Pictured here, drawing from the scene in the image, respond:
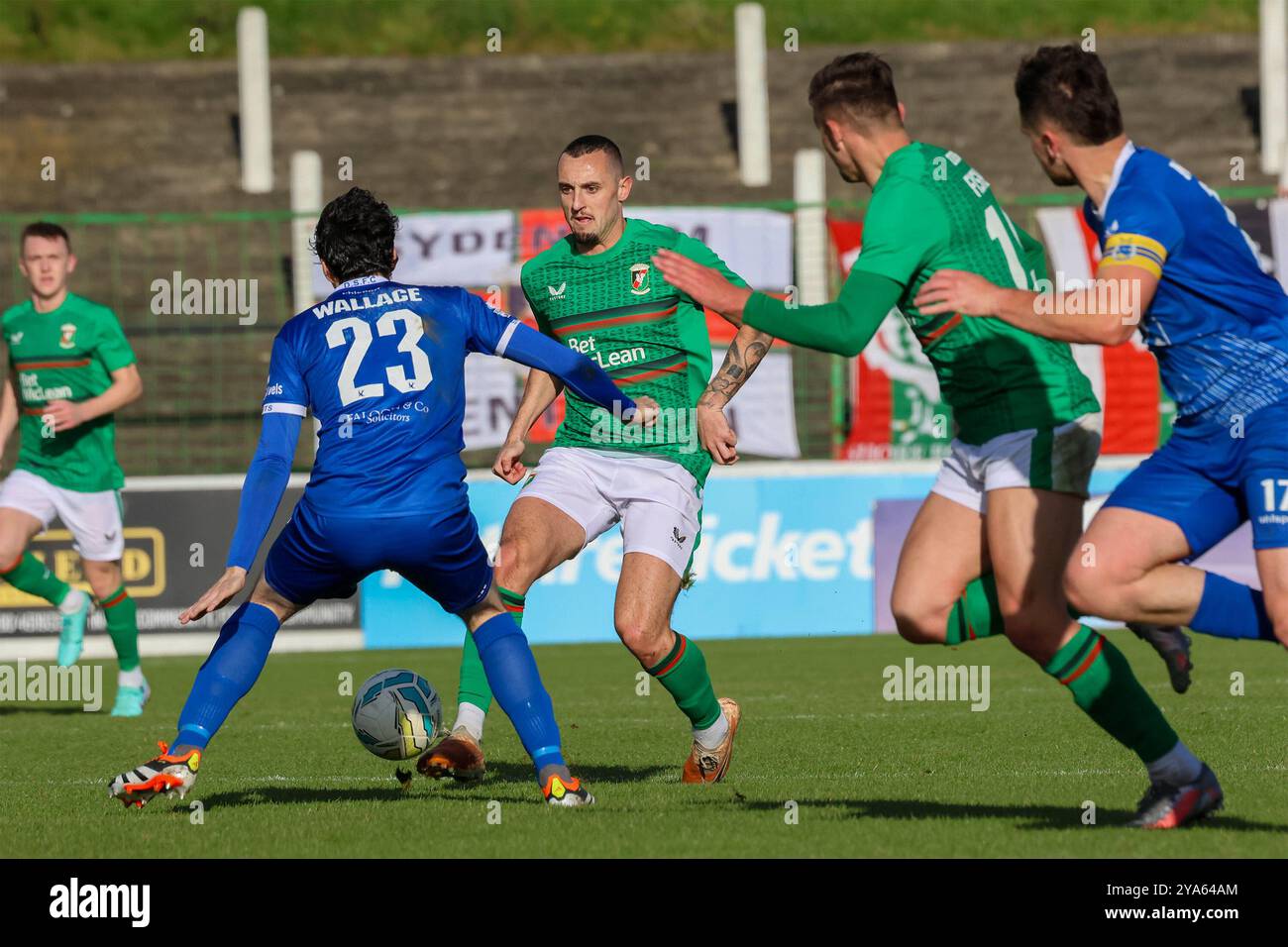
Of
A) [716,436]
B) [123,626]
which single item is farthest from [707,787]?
[123,626]

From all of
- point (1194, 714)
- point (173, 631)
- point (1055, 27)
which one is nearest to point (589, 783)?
point (1194, 714)

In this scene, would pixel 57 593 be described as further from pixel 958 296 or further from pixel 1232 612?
pixel 1232 612

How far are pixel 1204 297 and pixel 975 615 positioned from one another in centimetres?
129

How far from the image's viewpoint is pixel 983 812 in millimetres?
6305

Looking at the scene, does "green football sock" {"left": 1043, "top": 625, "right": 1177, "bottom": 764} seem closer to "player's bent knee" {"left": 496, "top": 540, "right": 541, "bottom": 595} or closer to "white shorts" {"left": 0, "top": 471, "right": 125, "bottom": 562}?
"player's bent knee" {"left": 496, "top": 540, "right": 541, "bottom": 595}

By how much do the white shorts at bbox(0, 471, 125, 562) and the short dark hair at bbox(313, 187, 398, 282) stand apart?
5.21 m

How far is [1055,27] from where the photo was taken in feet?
92.4

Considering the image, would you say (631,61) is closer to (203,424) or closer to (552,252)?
(203,424)

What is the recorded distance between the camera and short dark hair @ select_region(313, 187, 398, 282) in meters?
6.61

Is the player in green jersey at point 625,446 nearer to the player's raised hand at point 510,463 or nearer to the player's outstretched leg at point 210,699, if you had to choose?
the player's raised hand at point 510,463

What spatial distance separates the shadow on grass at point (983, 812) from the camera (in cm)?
591

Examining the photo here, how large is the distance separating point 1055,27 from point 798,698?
63.7 feet

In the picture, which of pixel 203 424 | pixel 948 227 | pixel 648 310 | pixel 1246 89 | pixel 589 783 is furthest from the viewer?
pixel 1246 89

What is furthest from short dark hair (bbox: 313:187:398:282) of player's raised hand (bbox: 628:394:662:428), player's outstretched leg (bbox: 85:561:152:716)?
player's outstretched leg (bbox: 85:561:152:716)
